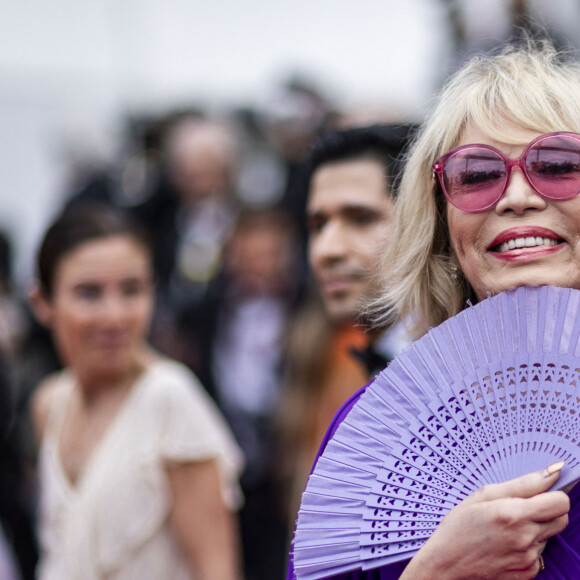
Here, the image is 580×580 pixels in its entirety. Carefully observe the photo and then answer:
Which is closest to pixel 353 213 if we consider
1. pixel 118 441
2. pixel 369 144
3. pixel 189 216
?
pixel 369 144

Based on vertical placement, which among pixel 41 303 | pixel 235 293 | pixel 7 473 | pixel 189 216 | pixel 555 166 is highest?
pixel 555 166

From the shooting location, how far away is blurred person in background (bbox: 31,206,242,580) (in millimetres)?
3344

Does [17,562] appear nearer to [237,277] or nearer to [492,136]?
[237,277]

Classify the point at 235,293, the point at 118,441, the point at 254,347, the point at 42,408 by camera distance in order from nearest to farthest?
1. the point at 118,441
2. the point at 42,408
3. the point at 254,347
4. the point at 235,293

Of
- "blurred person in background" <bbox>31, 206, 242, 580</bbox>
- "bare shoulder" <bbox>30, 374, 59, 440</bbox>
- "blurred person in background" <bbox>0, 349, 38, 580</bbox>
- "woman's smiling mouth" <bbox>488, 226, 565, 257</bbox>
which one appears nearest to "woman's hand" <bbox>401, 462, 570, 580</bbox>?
"woman's smiling mouth" <bbox>488, 226, 565, 257</bbox>

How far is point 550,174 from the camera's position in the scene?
6.24 ft

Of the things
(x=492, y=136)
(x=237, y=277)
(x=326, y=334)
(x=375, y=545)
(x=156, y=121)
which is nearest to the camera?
(x=375, y=545)

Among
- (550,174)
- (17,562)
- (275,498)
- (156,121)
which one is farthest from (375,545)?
(156,121)

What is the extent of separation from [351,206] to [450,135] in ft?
3.65

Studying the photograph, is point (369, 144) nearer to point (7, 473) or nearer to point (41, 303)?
point (41, 303)

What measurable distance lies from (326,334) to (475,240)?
7.54 feet

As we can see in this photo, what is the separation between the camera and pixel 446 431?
182 cm

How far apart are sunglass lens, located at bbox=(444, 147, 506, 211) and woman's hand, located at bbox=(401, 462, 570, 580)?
605 millimetres

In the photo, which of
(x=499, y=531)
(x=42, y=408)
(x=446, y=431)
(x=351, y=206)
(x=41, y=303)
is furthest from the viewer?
(x=42, y=408)
